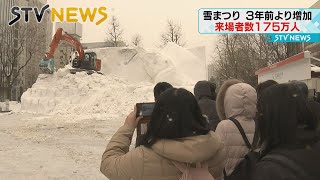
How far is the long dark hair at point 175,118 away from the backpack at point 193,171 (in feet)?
0.54

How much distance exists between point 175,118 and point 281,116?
532 mm

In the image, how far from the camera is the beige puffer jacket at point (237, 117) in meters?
2.58

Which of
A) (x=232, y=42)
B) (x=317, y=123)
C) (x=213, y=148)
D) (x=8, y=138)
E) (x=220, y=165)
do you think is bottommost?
(x=8, y=138)

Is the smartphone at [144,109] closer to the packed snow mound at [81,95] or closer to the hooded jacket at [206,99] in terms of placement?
the hooded jacket at [206,99]

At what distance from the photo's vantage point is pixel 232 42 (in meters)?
45.7

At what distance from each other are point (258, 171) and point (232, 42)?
4531 cm

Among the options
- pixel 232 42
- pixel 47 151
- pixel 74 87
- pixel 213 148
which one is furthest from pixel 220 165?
pixel 232 42

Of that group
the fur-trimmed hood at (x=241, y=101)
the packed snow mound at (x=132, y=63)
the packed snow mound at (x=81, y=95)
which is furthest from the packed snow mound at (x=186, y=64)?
the fur-trimmed hood at (x=241, y=101)

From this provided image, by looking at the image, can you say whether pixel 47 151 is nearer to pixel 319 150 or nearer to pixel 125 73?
pixel 319 150

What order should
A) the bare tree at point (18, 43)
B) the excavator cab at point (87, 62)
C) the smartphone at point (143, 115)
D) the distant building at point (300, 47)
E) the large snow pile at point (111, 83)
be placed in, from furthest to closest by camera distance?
the bare tree at point (18, 43) < the distant building at point (300, 47) < the excavator cab at point (87, 62) < the large snow pile at point (111, 83) < the smartphone at point (143, 115)

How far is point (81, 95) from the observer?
23.5 m

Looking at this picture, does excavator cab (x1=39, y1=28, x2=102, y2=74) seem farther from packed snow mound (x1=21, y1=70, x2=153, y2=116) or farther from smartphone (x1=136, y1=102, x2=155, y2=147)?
smartphone (x1=136, y1=102, x2=155, y2=147)

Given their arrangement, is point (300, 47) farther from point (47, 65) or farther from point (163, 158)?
point (163, 158)

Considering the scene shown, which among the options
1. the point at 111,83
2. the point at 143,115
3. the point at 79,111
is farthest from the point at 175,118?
the point at 111,83
